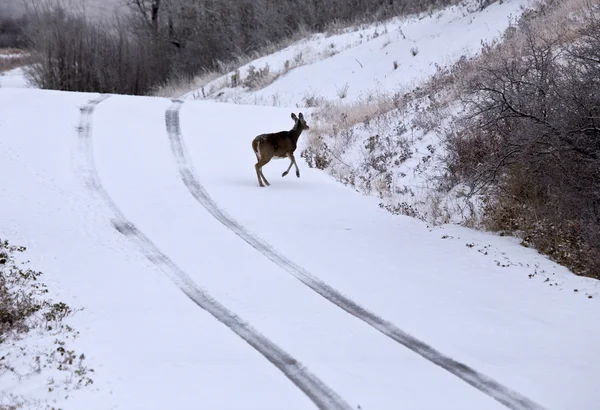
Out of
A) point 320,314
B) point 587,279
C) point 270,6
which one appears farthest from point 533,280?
point 270,6

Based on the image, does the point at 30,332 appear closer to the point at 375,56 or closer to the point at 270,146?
the point at 270,146

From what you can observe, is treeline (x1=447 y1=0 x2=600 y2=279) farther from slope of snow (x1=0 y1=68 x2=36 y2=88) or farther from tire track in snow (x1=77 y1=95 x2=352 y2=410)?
slope of snow (x1=0 y1=68 x2=36 y2=88)

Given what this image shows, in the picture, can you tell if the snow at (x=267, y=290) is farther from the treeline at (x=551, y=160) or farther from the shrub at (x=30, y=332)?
the treeline at (x=551, y=160)

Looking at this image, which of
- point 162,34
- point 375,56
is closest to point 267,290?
point 375,56

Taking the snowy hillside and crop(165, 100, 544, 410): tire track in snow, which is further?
the snowy hillside

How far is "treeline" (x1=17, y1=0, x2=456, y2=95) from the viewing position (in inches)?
1342

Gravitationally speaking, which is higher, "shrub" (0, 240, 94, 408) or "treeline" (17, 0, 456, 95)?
"treeline" (17, 0, 456, 95)

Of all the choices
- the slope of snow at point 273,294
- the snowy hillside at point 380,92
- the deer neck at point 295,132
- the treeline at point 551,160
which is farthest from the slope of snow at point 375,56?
the treeline at point 551,160

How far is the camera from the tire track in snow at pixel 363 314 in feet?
21.2

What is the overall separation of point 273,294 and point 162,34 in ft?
144

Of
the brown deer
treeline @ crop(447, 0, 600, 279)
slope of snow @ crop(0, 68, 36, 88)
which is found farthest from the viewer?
slope of snow @ crop(0, 68, 36, 88)

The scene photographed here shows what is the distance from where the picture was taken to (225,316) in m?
8.15

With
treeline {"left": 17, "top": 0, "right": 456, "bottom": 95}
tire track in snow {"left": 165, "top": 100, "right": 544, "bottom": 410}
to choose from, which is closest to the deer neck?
tire track in snow {"left": 165, "top": 100, "right": 544, "bottom": 410}

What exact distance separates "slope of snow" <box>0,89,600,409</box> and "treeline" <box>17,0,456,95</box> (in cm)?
2087
